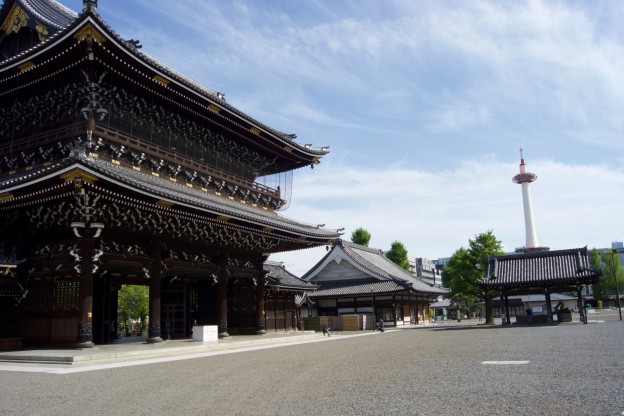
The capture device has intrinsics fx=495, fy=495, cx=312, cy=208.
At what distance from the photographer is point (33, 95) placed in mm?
21844

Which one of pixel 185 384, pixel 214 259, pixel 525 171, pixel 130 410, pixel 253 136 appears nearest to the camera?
→ pixel 130 410

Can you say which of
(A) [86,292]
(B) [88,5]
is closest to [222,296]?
(A) [86,292]

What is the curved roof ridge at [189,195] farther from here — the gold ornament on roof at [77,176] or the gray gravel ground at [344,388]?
the gray gravel ground at [344,388]

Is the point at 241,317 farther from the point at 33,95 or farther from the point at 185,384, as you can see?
the point at 185,384

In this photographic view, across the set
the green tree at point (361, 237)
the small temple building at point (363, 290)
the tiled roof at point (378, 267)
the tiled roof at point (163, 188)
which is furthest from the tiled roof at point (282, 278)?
the green tree at point (361, 237)

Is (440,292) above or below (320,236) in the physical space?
below

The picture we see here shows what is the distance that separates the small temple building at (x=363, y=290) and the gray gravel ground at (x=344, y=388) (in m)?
31.7

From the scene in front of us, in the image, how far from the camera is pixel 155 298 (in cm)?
2175

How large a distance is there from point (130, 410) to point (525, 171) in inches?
2885

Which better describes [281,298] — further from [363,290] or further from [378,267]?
[378,267]

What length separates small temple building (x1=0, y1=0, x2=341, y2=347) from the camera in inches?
729

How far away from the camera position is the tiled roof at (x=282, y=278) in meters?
33.4

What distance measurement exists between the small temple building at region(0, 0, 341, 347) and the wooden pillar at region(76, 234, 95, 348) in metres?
0.04

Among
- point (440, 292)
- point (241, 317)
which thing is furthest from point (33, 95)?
point (440, 292)
